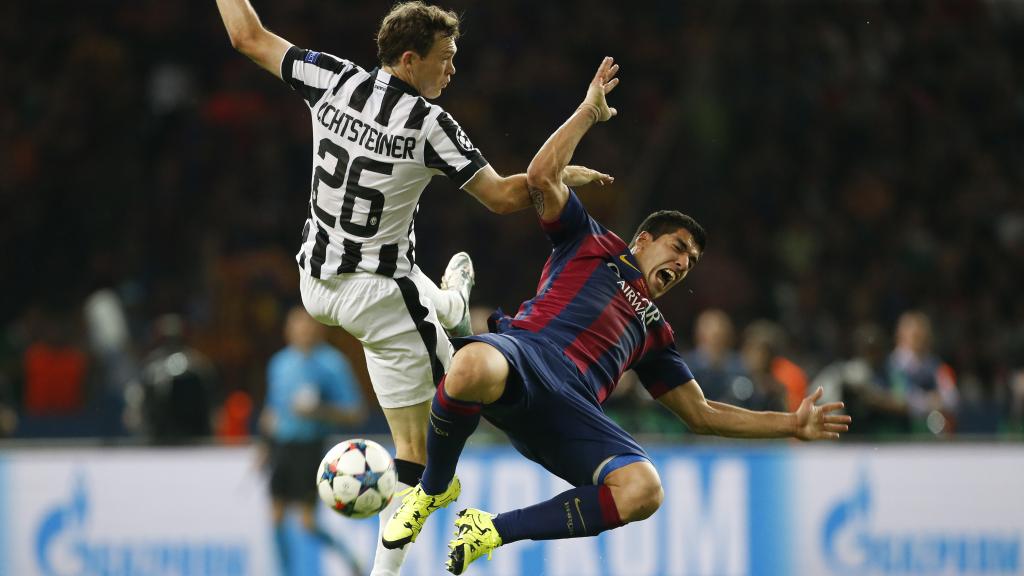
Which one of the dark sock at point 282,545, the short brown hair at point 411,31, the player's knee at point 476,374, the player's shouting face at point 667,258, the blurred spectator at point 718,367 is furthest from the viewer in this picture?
the blurred spectator at point 718,367

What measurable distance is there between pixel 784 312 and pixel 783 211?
154 centimetres

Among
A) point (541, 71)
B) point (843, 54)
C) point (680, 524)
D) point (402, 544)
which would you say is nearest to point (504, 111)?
point (541, 71)

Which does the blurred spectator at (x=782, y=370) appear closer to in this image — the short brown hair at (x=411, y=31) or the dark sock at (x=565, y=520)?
the dark sock at (x=565, y=520)

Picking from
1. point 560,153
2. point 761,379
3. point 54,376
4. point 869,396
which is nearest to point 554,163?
point 560,153

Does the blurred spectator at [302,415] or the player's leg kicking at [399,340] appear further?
the blurred spectator at [302,415]

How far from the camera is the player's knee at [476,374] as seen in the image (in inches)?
216

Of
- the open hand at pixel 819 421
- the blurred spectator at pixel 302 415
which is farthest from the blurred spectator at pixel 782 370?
the open hand at pixel 819 421

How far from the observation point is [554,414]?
580 centimetres

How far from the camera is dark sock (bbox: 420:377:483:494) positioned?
5559 millimetres

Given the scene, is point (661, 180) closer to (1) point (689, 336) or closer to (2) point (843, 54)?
(1) point (689, 336)

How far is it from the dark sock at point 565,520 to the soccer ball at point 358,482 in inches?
21.4

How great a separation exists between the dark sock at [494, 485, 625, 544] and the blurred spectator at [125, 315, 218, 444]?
5.86 meters

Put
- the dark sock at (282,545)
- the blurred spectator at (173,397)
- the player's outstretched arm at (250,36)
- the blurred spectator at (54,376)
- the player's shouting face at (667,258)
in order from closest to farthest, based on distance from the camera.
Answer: the player's outstretched arm at (250,36) → the player's shouting face at (667,258) → the dark sock at (282,545) → the blurred spectator at (173,397) → the blurred spectator at (54,376)

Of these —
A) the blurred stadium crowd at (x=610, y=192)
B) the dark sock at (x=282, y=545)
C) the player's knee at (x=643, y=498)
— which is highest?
the blurred stadium crowd at (x=610, y=192)
